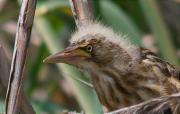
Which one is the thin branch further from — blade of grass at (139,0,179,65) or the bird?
blade of grass at (139,0,179,65)

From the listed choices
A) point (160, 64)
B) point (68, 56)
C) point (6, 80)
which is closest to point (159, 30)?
point (160, 64)

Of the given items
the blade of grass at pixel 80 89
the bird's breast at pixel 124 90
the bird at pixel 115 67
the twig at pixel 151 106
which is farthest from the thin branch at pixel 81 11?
the twig at pixel 151 106

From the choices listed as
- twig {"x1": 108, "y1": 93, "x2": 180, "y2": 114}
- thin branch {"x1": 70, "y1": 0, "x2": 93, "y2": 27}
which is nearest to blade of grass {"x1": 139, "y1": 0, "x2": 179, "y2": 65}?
thin branch {"x1": 70, "y1": 0, "x2": 93, "y2": 27}

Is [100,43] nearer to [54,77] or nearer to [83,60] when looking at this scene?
[83,60]

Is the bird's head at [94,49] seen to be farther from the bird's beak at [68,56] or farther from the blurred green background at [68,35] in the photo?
the blurred green background at [68,35]

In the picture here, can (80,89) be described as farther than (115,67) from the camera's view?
Yes

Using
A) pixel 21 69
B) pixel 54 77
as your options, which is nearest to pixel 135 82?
pixel 21 69

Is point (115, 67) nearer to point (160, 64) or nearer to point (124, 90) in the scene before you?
point (124, 90)
